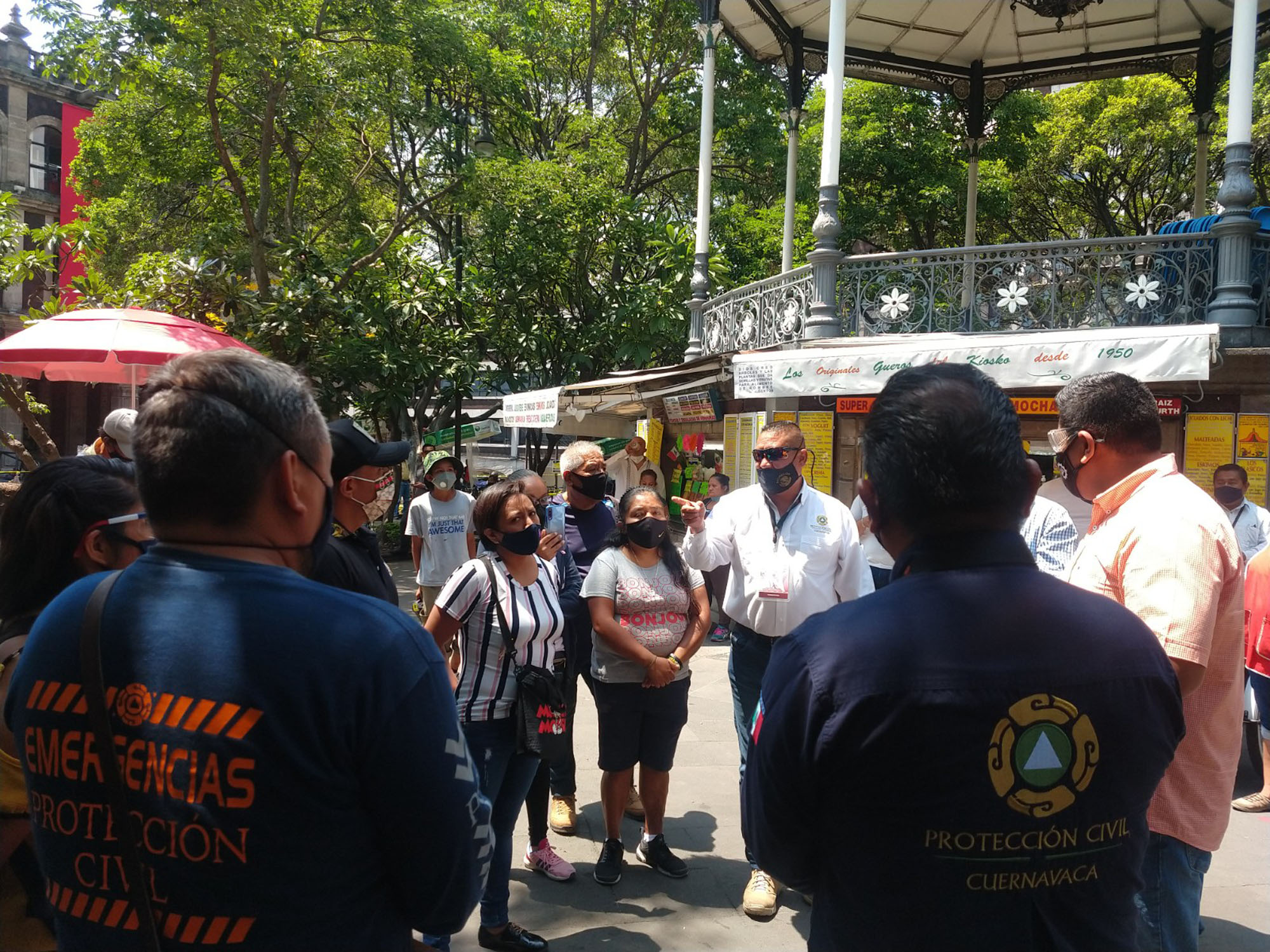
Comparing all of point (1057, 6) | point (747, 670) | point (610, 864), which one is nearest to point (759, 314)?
point (1057, 6)

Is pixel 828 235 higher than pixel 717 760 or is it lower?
higher

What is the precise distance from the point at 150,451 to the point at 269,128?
13377 millimetres

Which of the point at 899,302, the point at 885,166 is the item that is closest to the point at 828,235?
the point at 899,302

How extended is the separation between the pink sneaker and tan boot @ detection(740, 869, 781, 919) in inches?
32.4

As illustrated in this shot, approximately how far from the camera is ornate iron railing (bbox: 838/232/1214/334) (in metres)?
7.93

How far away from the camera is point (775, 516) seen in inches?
164

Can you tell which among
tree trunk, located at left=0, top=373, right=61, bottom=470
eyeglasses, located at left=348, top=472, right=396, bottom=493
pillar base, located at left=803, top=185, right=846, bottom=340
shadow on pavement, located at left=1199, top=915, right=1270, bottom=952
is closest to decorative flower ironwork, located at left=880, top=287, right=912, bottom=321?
pillar base, located at left=803, top=185, right=846, bottom=340

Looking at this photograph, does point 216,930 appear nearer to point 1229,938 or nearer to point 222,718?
point 222,718

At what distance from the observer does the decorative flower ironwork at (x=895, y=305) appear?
8.88 meters

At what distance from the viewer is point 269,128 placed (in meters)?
13.0

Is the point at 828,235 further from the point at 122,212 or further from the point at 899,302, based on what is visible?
the point at 122,212

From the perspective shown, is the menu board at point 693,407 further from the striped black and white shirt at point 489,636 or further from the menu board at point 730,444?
the striped black and white shirt at point 489,636

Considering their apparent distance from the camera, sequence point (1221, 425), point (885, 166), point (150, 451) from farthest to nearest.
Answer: point (885, 166)
point (1221, 425)
point (150, 451)

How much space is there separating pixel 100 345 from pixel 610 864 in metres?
4.70
